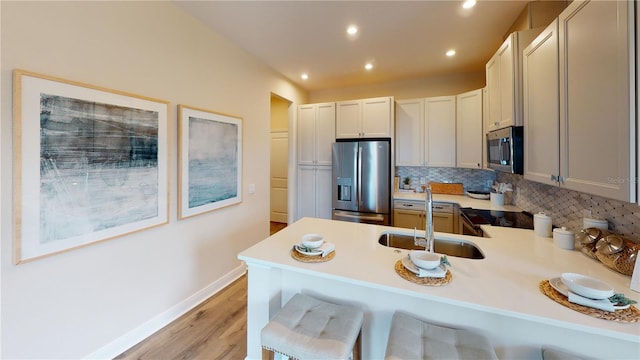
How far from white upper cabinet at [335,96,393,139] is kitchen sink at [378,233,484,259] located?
7.09 ft

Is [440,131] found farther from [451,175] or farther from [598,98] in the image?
[598,98]

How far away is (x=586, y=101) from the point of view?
127 centimetres

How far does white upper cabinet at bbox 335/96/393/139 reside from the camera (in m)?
3.66

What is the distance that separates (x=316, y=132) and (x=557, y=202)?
3.06 meters

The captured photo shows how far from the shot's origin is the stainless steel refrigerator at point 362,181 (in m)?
3.50

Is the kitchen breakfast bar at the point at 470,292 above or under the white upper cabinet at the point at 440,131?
under

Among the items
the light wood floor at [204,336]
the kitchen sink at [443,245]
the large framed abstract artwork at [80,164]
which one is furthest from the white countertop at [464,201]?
the large framed abstract artwork at [80,164]

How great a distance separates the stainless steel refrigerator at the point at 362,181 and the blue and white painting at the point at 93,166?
2.42 m

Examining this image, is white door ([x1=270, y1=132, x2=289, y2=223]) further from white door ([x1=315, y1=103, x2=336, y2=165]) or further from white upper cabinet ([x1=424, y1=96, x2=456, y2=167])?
white upper cabinet ([x1=424, y1=96, x2=456, y2=167])

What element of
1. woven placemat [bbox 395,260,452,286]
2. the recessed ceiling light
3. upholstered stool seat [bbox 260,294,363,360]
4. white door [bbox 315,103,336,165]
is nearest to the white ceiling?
the recessed ceiling light

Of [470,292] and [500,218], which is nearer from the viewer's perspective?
[470,292]

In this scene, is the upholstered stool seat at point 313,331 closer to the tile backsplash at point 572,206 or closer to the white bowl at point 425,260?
the white bowl at point 425,260

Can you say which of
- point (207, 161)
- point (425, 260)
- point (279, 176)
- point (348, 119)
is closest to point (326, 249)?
point (425, 260)

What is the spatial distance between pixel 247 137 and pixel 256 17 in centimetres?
129
